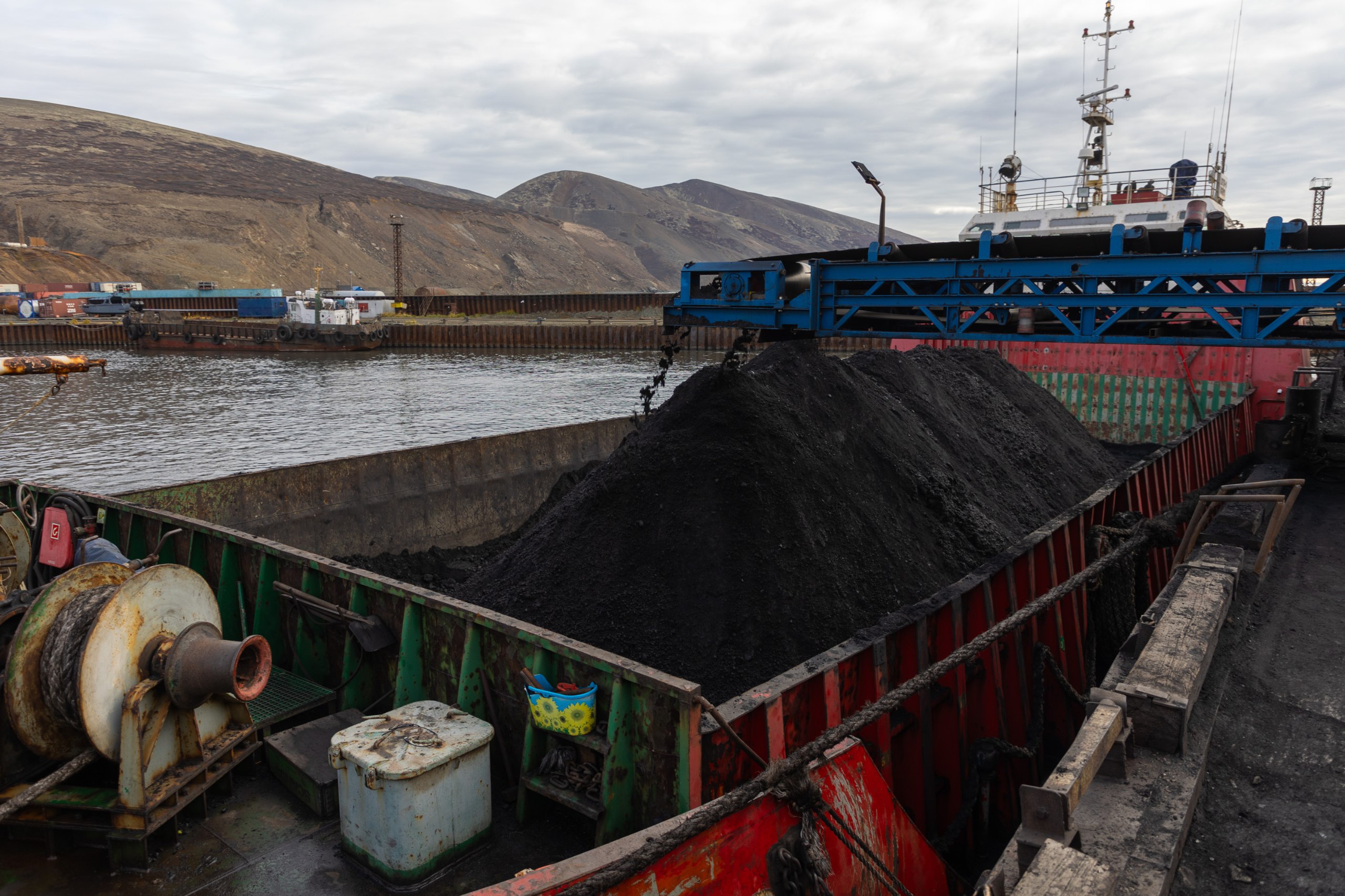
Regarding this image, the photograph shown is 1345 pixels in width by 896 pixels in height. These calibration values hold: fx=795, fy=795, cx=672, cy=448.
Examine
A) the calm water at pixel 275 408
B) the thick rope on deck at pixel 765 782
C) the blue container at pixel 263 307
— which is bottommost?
the calm water at pixel 275 408

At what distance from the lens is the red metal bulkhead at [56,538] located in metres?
6.45

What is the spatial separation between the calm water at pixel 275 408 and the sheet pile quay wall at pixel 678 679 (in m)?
10.0

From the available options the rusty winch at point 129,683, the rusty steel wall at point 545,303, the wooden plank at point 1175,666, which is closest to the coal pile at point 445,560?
the rusty winch at point 129,683

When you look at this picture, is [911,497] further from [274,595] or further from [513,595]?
[274,595]

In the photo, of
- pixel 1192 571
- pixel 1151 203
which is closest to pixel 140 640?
pixel 1192 571

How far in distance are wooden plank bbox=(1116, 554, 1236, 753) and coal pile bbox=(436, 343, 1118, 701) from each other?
1.55 m

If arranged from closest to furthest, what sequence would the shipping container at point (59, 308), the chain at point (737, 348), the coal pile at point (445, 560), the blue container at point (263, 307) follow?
the chain at point (737, 348)
the coal pile at point (445, 560)
the blue container at point (263, 307)
the shipping container at point (59, 308)

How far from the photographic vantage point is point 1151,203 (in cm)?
1828

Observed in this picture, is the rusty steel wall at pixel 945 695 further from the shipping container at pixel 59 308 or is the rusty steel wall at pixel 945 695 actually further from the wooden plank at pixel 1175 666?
the shipping container at pixel 59 308

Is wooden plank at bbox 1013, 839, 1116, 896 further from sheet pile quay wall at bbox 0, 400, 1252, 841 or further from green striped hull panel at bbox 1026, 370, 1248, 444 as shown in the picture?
green striped hull panel at bbox 1026, 370, 1248, 444

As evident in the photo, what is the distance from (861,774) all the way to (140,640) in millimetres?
3282

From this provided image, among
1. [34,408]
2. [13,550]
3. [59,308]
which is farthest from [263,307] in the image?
[34,408]

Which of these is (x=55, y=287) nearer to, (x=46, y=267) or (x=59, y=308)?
(x=46, y=267)

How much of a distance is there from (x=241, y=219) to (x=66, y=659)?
98.7 meters
